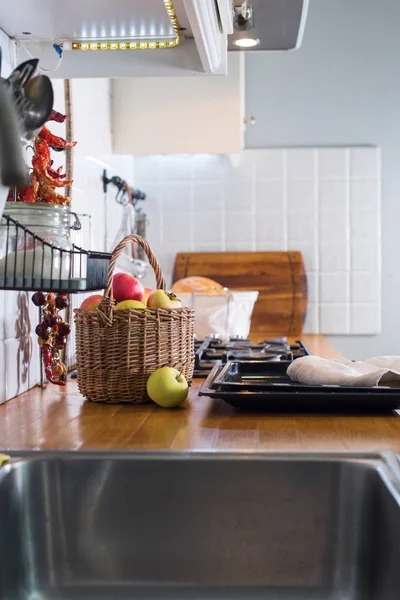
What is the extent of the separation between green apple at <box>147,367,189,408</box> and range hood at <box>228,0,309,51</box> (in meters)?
0.79

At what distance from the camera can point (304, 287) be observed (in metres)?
2.93

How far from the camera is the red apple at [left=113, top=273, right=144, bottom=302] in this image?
1.34 meters

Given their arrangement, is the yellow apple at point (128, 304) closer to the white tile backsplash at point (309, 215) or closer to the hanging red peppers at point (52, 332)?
the hanging red peppers at point (52, 332)

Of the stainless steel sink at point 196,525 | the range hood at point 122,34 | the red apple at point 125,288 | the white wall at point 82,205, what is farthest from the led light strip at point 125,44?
the stainless steel sink at point 196,525

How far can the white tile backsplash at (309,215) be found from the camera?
9.72 ft

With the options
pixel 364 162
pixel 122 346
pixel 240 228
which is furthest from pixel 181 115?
pixel 122 346

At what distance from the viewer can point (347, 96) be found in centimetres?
299

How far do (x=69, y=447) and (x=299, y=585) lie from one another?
316 millimetres

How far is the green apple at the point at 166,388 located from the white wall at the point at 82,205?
0.25 m

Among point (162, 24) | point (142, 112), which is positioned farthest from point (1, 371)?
point (142, 112)

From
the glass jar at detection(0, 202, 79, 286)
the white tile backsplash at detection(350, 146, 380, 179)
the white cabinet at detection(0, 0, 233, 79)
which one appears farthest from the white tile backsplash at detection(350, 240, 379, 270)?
the glass jar at detection(0, 202, 79, 286)

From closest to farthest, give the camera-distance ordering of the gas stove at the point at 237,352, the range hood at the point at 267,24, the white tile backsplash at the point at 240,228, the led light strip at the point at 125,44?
the led light strip at the point at 125,44 < the range hood at the point at 267,24 < the gas stove at the point at 237,352 < the white tile backsplash at the point at 240,228

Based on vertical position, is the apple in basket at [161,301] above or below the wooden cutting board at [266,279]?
above

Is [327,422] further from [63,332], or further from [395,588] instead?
[63,332]
